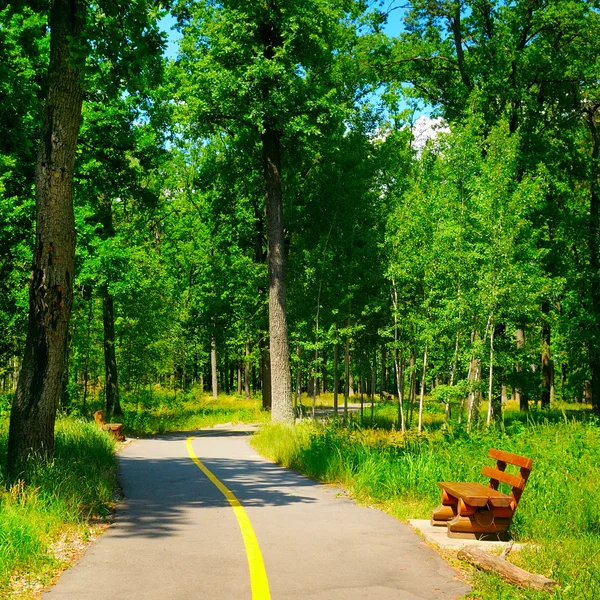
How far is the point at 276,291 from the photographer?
2220 centimetres

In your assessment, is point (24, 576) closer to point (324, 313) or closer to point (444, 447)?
point (444, 447)

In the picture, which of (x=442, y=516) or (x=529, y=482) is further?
(x=529, y=482)

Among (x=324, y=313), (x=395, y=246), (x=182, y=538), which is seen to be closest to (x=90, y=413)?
(x=324, y=313)

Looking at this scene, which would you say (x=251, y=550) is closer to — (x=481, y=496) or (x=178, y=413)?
(x=481, y=496)

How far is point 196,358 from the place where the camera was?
187ft

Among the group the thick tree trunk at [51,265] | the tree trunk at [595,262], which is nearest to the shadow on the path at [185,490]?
the thick tree trunk at [51,265]

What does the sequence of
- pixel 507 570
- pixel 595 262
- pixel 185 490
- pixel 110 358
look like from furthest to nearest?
pixel 595 262 < pixel 110 358 < pixel 185 490 < pixel 507 570

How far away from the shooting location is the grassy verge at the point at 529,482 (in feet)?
20.8

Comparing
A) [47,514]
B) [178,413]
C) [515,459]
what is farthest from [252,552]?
[178,413]

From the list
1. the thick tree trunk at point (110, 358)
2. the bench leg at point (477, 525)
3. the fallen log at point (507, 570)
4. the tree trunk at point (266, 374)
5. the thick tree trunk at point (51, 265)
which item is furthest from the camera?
the tree trunk at point (266, 374)

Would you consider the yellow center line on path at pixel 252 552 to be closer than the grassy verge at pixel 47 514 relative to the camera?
Yes

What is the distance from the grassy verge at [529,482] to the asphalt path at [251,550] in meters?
0.50

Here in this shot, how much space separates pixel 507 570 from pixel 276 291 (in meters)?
16.7

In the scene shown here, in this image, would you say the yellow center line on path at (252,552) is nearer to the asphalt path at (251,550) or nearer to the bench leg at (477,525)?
the asphalt path at (251,550)
